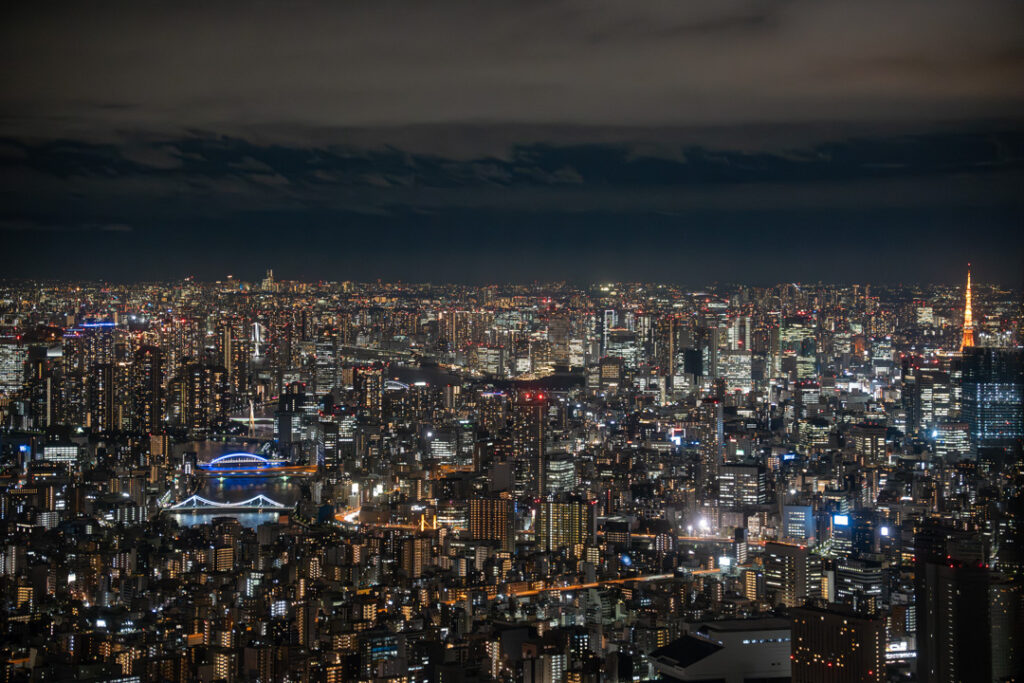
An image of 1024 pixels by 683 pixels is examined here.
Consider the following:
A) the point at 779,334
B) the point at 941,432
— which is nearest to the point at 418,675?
the point at 941,432

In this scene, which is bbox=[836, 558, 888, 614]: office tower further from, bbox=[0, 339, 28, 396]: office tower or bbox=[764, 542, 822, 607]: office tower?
bbox=[0, 339, 28, 396]: office tower

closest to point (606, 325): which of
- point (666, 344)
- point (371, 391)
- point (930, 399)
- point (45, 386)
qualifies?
point (666, 344)

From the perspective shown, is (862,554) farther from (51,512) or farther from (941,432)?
(51,512)

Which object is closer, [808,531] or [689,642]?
[689,642]

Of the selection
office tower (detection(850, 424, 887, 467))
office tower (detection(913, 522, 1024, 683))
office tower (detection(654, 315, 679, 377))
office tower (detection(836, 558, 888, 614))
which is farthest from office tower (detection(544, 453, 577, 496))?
office tower (detection(913, 522, 1024, 683))

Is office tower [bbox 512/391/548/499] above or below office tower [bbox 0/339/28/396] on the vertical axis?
below

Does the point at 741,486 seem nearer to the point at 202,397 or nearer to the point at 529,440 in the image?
the point at 529,440

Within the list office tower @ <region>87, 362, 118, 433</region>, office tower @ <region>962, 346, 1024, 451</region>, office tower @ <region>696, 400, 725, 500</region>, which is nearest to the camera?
office tower @ <region>962, 346, 1024, 451</region>
